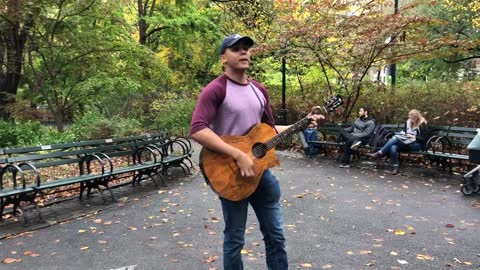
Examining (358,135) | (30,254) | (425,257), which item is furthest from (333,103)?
(358,135)

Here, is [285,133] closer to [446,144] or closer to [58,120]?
[446,144]

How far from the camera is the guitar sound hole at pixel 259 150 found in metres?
3.17

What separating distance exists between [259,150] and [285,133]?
25 cm

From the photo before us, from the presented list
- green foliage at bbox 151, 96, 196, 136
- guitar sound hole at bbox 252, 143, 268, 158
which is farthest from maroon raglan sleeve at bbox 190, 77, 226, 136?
green foliage at bbox 151, 96, 196, 136

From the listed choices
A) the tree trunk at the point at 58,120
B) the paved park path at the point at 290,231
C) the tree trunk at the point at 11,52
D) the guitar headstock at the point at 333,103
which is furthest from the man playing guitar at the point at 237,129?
the tree trunk at the point at 58,120

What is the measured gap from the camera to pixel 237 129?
3.12 meters

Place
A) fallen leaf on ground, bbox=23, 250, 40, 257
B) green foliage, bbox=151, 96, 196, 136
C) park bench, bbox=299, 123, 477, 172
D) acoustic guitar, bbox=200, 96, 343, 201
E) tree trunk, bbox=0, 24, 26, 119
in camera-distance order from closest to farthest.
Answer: acoustic guitar, bbox=200, 96, 343, 201 → fallen leaf on ground, bbox=23, 250, 40, 257 → park bench, bbox=299, 123, 477, 172 → tree trunk, bbox=0, 24, 26, 119 → green foliage, bbox=151, 96, 196, 136

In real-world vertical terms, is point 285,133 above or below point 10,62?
below

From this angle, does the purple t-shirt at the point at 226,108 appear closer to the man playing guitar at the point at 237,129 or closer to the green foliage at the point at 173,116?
the man playing guitar at the point at 237,129

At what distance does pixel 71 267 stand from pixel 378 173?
6602 millimetres

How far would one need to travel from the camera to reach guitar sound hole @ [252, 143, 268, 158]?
10.4ft

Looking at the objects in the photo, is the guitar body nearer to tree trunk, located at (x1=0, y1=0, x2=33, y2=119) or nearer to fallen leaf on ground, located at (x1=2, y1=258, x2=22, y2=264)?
fallen leaf on ground, located at (x1=2, y1=258, x2=22, y2=264)

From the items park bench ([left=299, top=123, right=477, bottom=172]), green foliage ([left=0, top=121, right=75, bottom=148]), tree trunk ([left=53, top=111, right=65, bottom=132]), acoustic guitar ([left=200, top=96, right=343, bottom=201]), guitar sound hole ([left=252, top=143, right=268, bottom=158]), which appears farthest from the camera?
tree trunk ([left=53, top=111, right=65, bottom=132])

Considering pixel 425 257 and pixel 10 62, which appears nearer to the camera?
pixel 425 257
